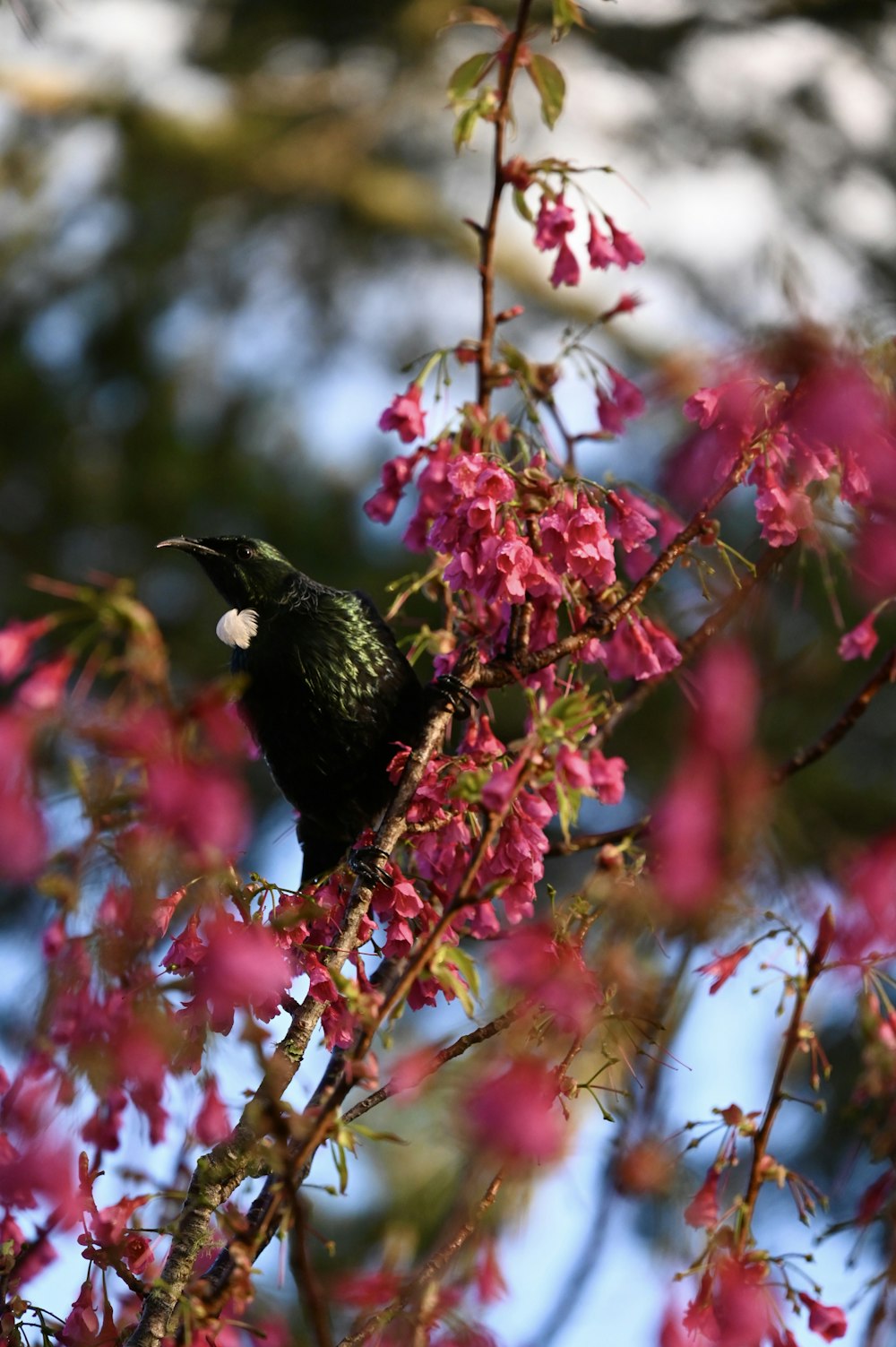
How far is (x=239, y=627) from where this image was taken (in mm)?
1961

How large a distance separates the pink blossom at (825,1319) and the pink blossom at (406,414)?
0.99m

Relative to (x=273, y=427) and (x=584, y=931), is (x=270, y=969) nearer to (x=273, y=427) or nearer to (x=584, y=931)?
(x=584, y=931)

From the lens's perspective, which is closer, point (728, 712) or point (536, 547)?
point (728, 712)

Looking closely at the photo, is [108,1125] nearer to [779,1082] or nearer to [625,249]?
[779,1082]

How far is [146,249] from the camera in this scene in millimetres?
4672

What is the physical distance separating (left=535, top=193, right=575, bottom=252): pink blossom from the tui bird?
56cm

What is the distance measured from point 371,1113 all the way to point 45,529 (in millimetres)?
2044

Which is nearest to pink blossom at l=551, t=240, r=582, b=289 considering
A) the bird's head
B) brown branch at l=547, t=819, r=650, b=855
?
the bird's head

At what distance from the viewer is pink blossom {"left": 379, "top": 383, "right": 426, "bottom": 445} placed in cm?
167

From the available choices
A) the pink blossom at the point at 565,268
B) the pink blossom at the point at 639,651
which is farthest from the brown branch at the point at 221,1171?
the pink blossom at the point at 565,268

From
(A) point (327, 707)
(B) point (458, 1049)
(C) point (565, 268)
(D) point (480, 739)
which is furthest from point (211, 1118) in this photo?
(C) point (565, 268)

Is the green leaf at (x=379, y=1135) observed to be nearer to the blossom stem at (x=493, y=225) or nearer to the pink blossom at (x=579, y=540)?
the pink blossom at (x=579, y=540)

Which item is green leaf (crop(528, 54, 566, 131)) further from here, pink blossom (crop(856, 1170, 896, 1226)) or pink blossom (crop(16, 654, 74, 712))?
pink blossom (crop(856, 1170, 896, 1226))

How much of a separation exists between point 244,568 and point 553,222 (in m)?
0.66
